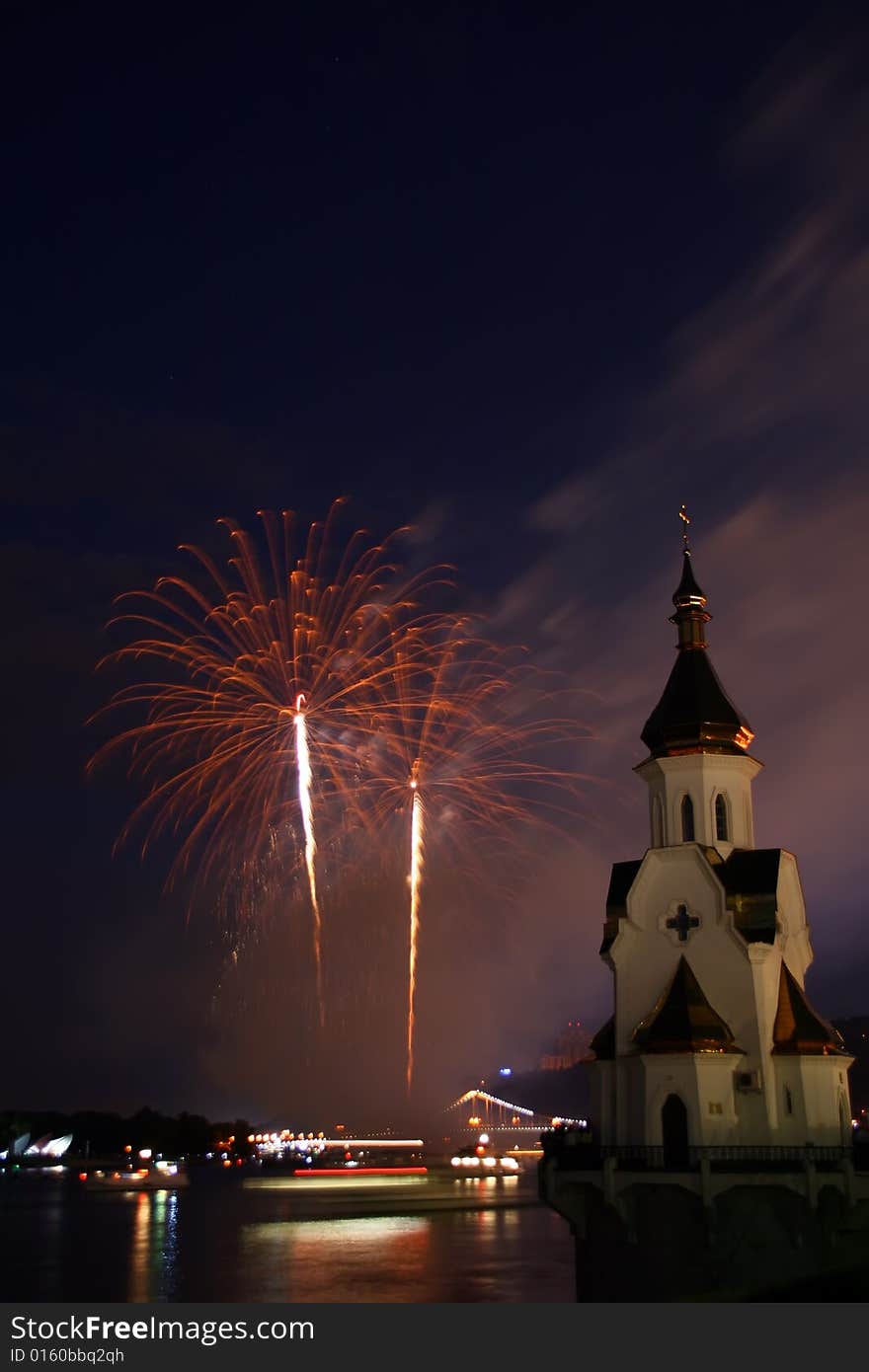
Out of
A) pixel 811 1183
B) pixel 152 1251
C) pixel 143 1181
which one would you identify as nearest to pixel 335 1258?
pixel 152 1251

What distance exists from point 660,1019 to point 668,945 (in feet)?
6.96

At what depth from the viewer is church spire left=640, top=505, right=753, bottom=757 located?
3481cm

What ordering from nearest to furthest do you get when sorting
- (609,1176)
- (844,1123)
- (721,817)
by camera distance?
(609,1176) → (844,1123) → (721,817)

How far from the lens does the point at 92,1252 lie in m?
68.0

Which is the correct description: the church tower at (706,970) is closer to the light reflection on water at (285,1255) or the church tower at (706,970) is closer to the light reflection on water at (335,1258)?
the light reflection on water at (285,1255)

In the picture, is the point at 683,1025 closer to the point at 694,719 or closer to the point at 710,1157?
the point at 710,1157

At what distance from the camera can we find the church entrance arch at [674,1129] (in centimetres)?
3031

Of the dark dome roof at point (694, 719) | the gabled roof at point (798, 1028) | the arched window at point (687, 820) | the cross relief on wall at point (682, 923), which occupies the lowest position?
the gabled roof at point (798, 1028)

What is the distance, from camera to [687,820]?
114ft

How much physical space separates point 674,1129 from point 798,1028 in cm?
374

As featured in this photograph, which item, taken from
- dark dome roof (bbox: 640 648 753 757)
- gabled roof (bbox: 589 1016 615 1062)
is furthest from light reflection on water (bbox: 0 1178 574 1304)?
dark dome roof (bbox: 640 648 753 757)

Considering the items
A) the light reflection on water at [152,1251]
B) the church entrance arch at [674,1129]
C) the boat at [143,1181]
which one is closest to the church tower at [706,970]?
the church entrance arch at [674,1129]

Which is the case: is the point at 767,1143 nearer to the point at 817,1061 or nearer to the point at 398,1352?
the point at 817,1061

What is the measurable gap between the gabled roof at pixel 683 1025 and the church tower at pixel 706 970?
0.04 metres
